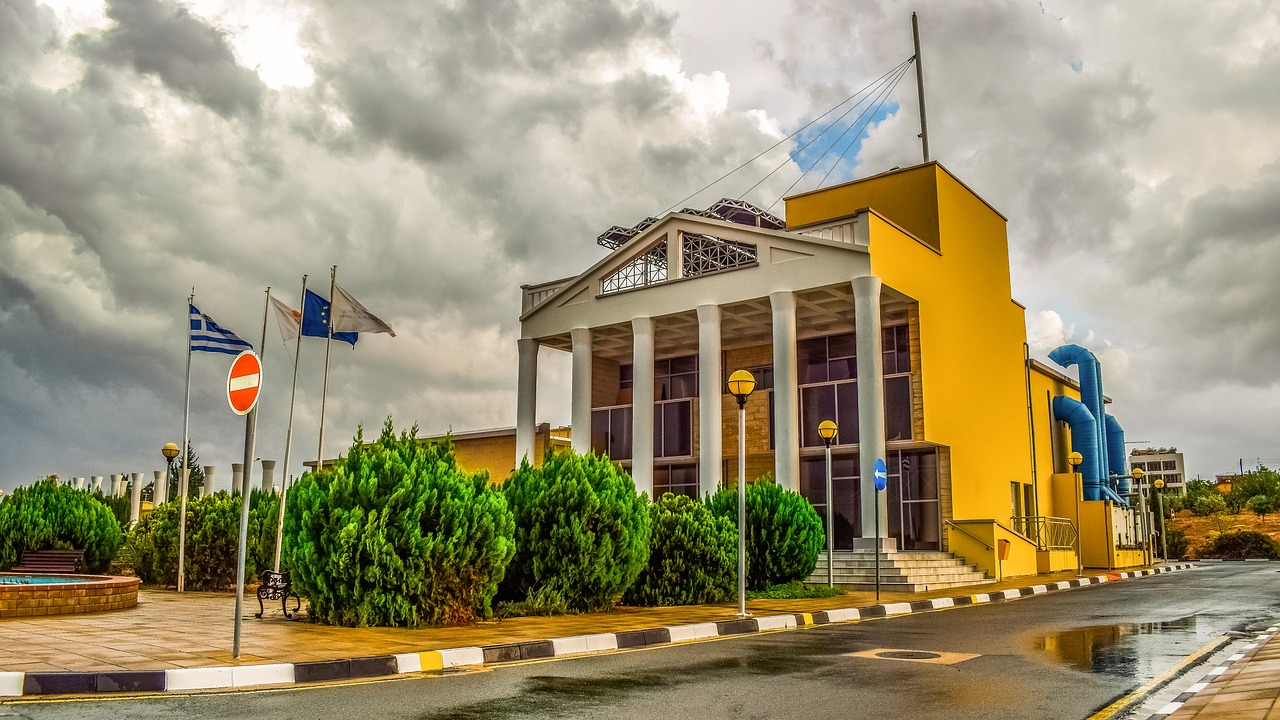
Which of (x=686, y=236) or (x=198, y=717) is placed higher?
(x=686, y=236)

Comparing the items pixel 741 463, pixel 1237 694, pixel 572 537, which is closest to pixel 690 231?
pixel 741 463

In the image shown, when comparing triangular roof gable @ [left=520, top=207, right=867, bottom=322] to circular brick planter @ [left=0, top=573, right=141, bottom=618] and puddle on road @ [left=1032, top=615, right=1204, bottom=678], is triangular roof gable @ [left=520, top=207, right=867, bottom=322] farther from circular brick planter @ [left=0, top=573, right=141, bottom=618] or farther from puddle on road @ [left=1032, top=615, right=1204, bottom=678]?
circular brick planter @ [left=0, top=573, right=141, bottom=618]

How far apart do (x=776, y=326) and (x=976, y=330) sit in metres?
8.20

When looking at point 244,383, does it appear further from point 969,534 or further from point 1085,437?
point 1085,437

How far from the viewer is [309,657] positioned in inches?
341

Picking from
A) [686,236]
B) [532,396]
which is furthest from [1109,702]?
[532,396]

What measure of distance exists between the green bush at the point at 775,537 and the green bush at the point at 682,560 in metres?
2.33

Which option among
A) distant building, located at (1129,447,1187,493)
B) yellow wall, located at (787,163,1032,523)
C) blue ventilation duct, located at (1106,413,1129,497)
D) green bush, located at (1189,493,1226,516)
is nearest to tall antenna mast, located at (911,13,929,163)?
yellow wall, located at (787,163,1032,523)

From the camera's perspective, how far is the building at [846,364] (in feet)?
90.3

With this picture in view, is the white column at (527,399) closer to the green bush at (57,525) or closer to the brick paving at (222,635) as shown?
the green bush at (57,525)

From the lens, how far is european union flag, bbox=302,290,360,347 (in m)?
20.5

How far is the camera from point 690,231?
3072 cm

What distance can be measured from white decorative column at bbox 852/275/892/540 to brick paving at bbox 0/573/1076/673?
413 inches

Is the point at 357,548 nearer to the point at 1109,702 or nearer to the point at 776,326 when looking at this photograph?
the point at 1109,702
